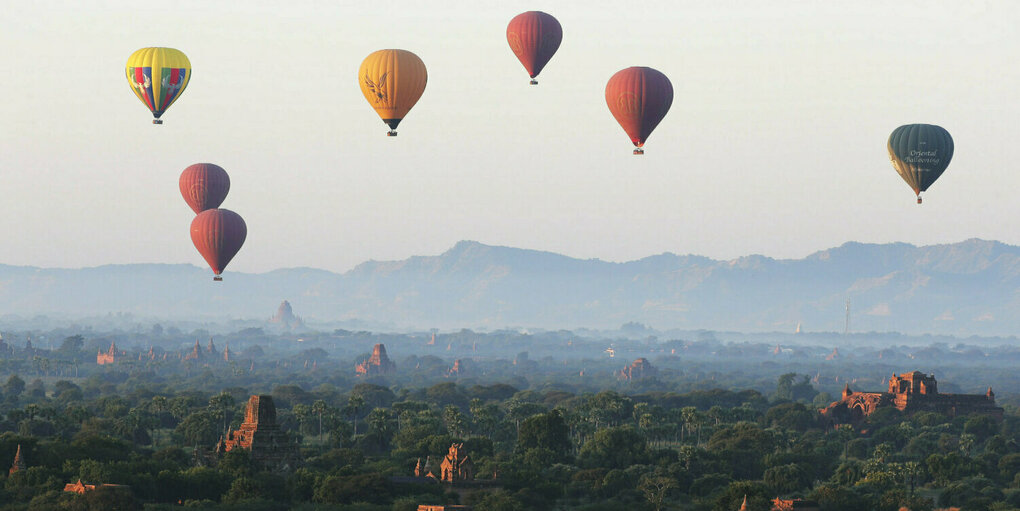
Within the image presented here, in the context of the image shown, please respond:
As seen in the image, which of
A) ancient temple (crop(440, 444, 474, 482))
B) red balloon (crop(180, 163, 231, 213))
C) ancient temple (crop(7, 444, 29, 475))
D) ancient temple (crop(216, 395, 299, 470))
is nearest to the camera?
Result: ancient temple (crop(7, 444, 29, 475))

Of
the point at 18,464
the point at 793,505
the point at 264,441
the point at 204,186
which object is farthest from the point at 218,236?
the point at 793,505

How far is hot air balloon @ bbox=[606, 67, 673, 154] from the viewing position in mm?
151625

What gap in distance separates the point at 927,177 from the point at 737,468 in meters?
35.3

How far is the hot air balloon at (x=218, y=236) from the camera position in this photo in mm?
175125

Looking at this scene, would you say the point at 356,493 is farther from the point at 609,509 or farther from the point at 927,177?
the point at 927,177

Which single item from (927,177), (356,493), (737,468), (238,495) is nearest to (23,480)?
(238,495)

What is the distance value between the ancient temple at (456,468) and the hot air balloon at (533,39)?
115ft

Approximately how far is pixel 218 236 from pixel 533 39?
138 feet

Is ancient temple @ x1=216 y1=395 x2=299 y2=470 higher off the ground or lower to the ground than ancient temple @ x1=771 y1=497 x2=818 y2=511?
higher

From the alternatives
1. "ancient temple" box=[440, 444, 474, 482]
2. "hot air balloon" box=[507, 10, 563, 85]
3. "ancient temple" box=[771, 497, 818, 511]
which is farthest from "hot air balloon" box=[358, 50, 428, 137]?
"ancient temple" box=[771, 497, 818, 511]

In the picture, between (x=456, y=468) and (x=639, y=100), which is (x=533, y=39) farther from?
(x=456, y=468)

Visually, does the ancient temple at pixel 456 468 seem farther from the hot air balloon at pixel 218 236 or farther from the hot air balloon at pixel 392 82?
the hot air balloon at pixel 218 236

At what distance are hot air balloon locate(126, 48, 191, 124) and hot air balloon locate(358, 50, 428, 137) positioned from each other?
2443cm

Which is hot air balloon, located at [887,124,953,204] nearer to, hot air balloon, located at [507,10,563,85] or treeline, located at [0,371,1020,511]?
treeline, located at [0,371,1020,511]
